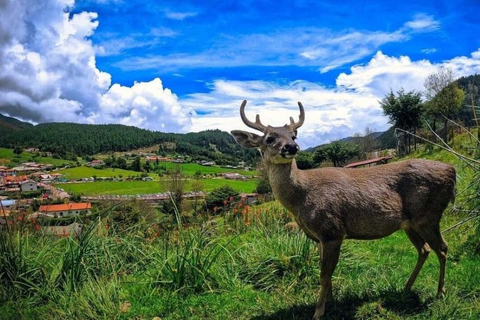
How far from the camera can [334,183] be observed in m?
5.25

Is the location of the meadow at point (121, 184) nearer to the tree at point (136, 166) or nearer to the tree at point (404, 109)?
the tree at point (136, 166)

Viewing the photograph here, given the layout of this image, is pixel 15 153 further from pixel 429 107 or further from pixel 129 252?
pixel 129 252

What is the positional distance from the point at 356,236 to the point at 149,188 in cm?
6816

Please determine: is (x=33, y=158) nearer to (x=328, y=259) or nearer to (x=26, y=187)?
(x=26, y=187)

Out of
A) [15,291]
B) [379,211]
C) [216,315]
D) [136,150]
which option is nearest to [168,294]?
[216,315]

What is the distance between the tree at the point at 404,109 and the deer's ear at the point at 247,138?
46.9 metres

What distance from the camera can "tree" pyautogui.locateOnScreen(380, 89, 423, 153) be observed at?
160 feet

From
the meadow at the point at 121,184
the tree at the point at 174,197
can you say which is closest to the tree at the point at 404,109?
the meadow at the point at 121,184

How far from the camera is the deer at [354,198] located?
498 centimetres

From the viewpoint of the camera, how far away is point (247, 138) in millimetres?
→ 5613

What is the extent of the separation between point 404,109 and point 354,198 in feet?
161

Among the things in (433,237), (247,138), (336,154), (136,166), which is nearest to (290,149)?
(247,138)

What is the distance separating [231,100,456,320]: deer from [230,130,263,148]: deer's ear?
3.7 inches

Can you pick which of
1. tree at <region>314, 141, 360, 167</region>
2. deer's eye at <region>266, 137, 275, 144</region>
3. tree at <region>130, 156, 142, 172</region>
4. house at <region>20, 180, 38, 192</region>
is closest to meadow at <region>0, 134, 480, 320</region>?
deer's eye at <region>266, 137, 275, 144</region>
